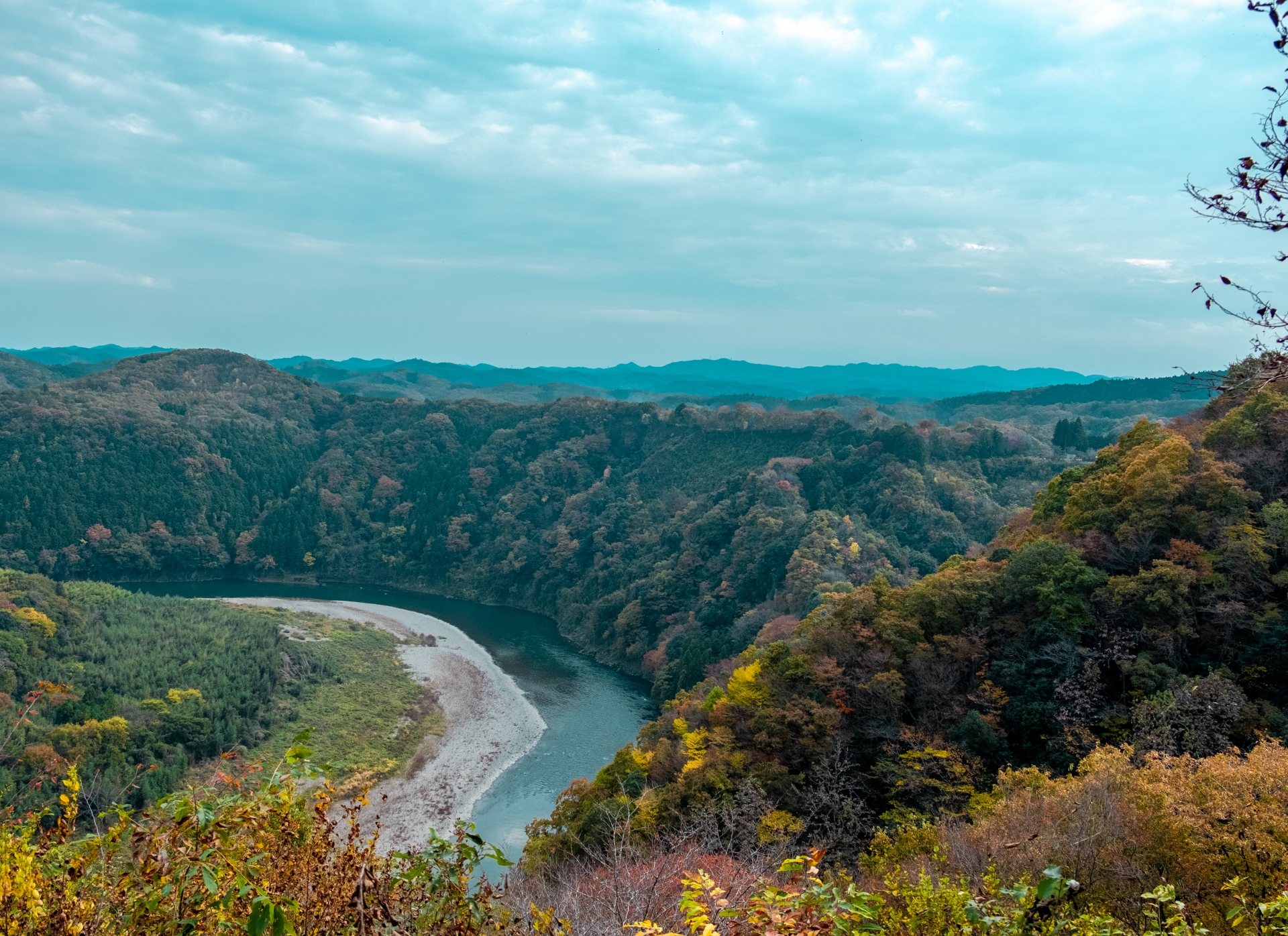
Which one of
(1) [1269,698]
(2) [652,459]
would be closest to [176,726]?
(1) [1269,698]

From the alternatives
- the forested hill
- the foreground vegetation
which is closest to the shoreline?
the forested hill

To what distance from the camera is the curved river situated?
38031 mm

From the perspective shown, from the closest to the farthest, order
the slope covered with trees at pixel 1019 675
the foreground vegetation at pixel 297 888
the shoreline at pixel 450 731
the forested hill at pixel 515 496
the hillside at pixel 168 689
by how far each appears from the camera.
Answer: the foreground vegetation at pixel 297 888 → the slope covered with trees at pixel 1019 675 → the hillside at pixel 168 689 → the shoreline at pixel 450 731 → the forested hill at pixel 515 496

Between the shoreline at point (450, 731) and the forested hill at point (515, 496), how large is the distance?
10507 mm

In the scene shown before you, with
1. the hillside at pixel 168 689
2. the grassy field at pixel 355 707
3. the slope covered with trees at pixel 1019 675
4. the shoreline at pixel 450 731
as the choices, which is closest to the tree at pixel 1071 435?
the slope covered with trees at pixel 1019 675

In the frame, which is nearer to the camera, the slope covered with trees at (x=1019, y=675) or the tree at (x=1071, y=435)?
the slope covered with trees at (x=1019, y=675)

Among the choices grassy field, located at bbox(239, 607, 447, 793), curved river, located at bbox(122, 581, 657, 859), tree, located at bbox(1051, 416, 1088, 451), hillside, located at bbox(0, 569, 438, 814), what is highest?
tree, located at bbox(1051, 416, 1088, 451)

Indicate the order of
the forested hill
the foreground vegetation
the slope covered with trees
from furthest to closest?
1. the forested hill
2. the slope covered with trees
3. the foreground vegetation

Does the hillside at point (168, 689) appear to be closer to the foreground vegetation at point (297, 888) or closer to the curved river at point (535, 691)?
the curved river at point (535, 691)

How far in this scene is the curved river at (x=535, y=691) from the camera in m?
38.0

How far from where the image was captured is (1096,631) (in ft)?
80.2

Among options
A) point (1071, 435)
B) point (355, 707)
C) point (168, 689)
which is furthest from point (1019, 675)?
point (1071, 435)

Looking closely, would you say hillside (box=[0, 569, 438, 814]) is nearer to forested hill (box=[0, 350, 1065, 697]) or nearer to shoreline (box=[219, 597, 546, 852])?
shoreline (box=[219, 597, 546, 852])

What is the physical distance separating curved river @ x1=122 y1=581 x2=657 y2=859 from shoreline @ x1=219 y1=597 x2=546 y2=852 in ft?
3.17
